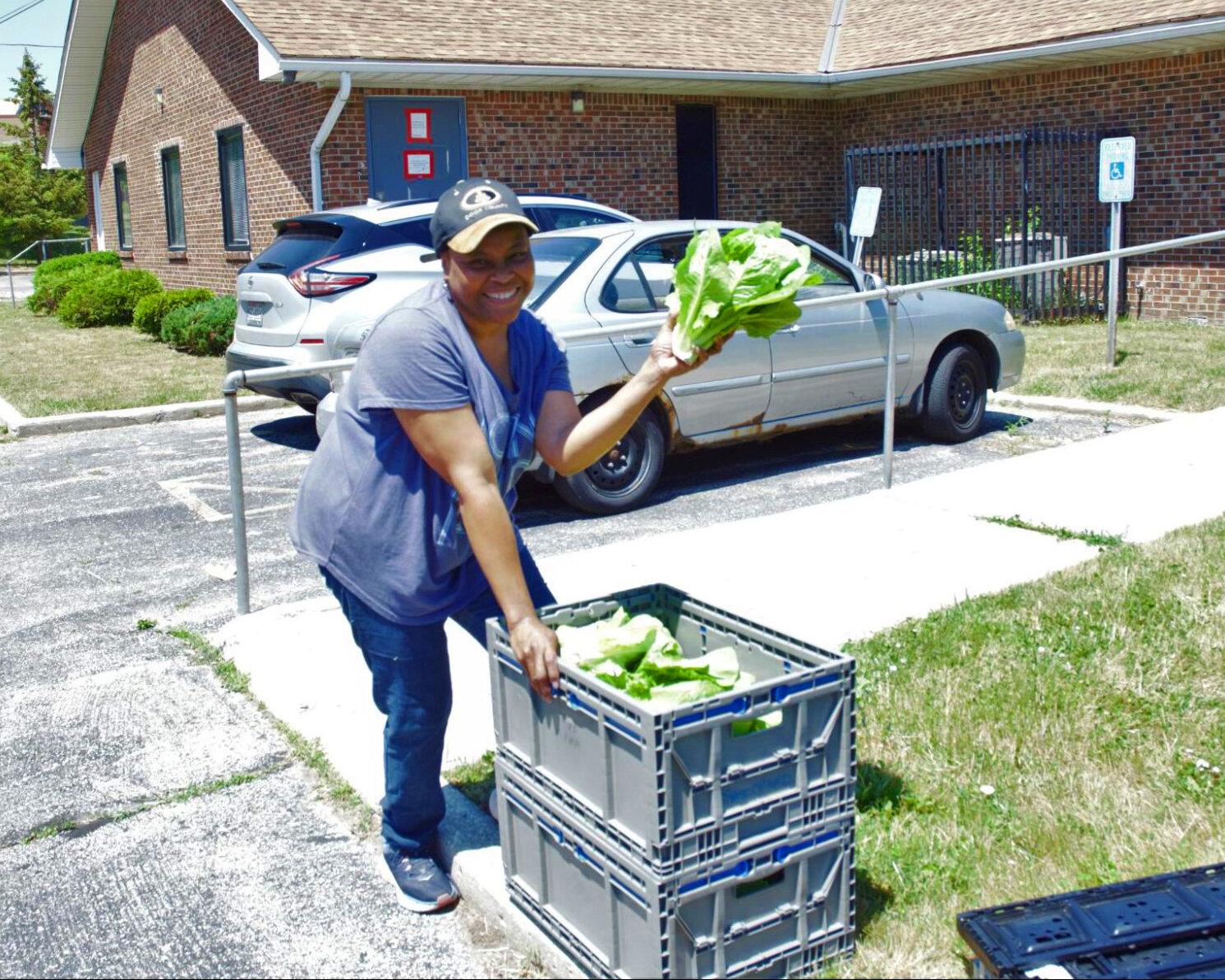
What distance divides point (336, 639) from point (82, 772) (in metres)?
1.17

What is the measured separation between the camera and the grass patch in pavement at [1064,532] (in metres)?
6.13

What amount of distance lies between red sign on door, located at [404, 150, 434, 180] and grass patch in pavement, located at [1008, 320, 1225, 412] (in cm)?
A: 726

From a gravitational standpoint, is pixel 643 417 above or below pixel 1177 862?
above

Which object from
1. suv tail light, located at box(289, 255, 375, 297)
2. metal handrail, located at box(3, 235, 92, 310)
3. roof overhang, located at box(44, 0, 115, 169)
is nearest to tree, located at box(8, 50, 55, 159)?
metal handrail, located at box(3, 235, 92, 310)

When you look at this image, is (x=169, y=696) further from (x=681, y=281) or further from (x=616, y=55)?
(x=616, y=55)

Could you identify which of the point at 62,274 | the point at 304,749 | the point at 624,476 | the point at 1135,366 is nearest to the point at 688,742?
the point at 304,749

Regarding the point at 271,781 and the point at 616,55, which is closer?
the point at 271,781

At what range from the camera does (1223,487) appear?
23.1 feet

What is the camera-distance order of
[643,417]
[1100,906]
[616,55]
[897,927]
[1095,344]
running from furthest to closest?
[616,55] → [1095,344] → [643,417] → [897,927] → [1100,906]

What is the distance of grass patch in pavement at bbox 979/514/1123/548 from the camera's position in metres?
6.13

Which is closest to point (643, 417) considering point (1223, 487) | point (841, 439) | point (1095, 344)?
point (841, 439)

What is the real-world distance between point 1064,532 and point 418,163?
37.3ft

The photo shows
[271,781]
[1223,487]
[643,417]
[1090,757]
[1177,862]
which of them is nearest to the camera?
[1177,862]

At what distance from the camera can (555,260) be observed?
319 inches
